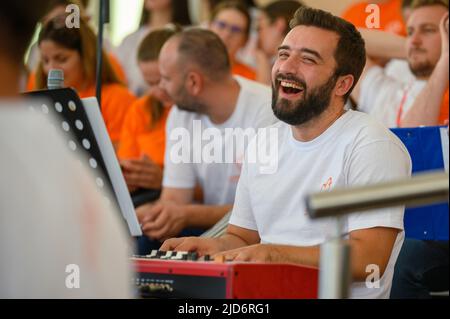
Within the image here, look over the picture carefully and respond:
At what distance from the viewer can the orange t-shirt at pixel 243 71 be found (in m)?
4.46

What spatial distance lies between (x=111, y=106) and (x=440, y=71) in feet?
4.38

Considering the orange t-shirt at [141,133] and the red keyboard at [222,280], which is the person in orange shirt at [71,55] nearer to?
the orange t-shirt at [141,133]

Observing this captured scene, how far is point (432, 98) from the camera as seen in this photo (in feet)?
11.2

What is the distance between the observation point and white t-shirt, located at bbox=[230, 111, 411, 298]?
2.35 meters

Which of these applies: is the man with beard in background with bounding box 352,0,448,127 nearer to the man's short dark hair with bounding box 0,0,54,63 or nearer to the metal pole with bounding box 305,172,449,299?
the metal pole with bounding box 305,172,449,299

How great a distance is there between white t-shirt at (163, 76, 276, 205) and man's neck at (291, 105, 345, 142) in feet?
2.16

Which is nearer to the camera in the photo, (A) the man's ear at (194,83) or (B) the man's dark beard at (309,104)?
(B) the man's dark beard at (309,104)

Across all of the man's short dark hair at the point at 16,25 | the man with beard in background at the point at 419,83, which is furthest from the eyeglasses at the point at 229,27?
the man's short dark hair at the point at 16,25

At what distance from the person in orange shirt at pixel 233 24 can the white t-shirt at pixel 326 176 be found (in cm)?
214

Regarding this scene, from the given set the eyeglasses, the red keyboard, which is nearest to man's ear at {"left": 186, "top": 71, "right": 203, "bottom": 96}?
the eyeglasses

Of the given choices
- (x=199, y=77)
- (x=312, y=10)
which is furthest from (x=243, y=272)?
(x=199, y=77)

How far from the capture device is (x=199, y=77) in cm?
357
